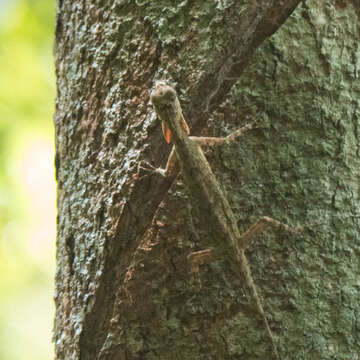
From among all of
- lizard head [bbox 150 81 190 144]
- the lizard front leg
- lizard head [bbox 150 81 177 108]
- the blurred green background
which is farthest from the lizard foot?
the blurred green background

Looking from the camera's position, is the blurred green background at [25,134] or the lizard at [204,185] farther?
the blurred green background at [25,134]

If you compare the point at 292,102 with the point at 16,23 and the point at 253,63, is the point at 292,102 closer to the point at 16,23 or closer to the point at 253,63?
the point at 253,63

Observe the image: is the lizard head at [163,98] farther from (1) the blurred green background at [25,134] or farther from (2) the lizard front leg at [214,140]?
(1) the blurred green background at [25,134]

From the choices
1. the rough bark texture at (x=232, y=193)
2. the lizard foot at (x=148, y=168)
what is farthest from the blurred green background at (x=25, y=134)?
the lizard foot at (x=148, y=168)

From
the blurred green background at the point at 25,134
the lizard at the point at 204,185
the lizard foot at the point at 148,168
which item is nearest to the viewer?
the lizard at the point at 204,185

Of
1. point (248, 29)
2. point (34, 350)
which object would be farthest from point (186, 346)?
point (34, 350)

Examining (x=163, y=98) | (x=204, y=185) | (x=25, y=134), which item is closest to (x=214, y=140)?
(x=204, y=185)

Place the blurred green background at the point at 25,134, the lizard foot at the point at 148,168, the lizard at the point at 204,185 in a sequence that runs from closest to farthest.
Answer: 1. the lizard at the point at 204,185
2. the lizard foot at the point at 148,168
3. the blurred green background at the point at 25,134
